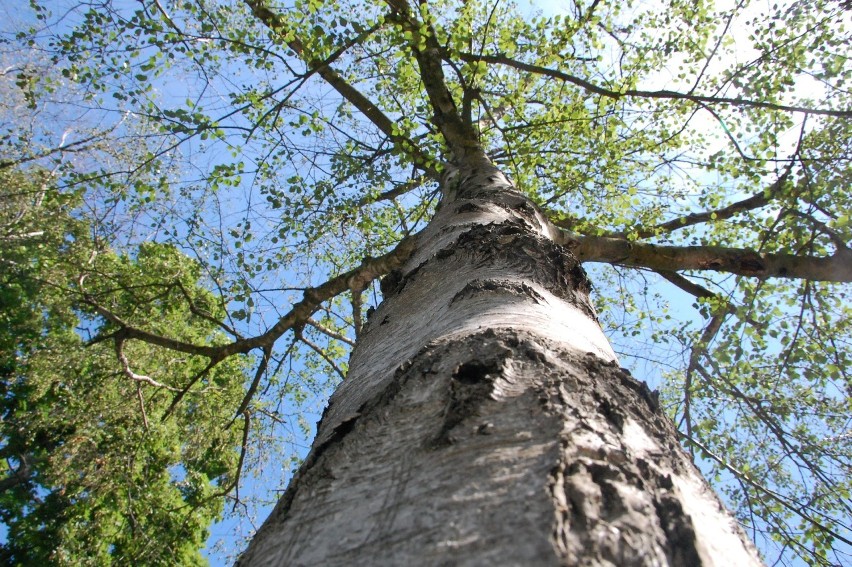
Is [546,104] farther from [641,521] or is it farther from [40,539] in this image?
[40,539]

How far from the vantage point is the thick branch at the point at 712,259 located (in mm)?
3967

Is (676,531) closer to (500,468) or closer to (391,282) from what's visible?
(500,468)

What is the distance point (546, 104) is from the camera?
6141mm

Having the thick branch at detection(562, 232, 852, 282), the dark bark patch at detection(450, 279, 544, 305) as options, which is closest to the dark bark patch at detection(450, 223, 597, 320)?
the dark bark patch at detection(450, 279, 544, 305)

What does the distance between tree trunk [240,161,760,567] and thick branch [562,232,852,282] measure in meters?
2.94

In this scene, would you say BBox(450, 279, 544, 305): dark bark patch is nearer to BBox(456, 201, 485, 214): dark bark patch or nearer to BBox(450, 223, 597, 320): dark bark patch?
BBox(450, 223, 597, 320): dark bark patch

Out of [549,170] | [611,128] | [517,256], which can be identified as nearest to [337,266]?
[549,170]

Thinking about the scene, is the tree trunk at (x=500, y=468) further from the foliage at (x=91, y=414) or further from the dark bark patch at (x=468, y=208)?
the foliage at (x=91, y=414)

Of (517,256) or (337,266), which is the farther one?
(337,266)

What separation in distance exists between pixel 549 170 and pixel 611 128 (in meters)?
1.05

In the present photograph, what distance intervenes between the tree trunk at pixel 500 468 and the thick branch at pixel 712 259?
294 centimetres

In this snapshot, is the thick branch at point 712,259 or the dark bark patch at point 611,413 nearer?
the dark bark patch at point 611,413

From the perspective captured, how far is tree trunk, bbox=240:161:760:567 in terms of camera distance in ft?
1.89

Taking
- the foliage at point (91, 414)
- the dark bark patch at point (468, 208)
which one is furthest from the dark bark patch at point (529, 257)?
the foliage at point (91, 414)
